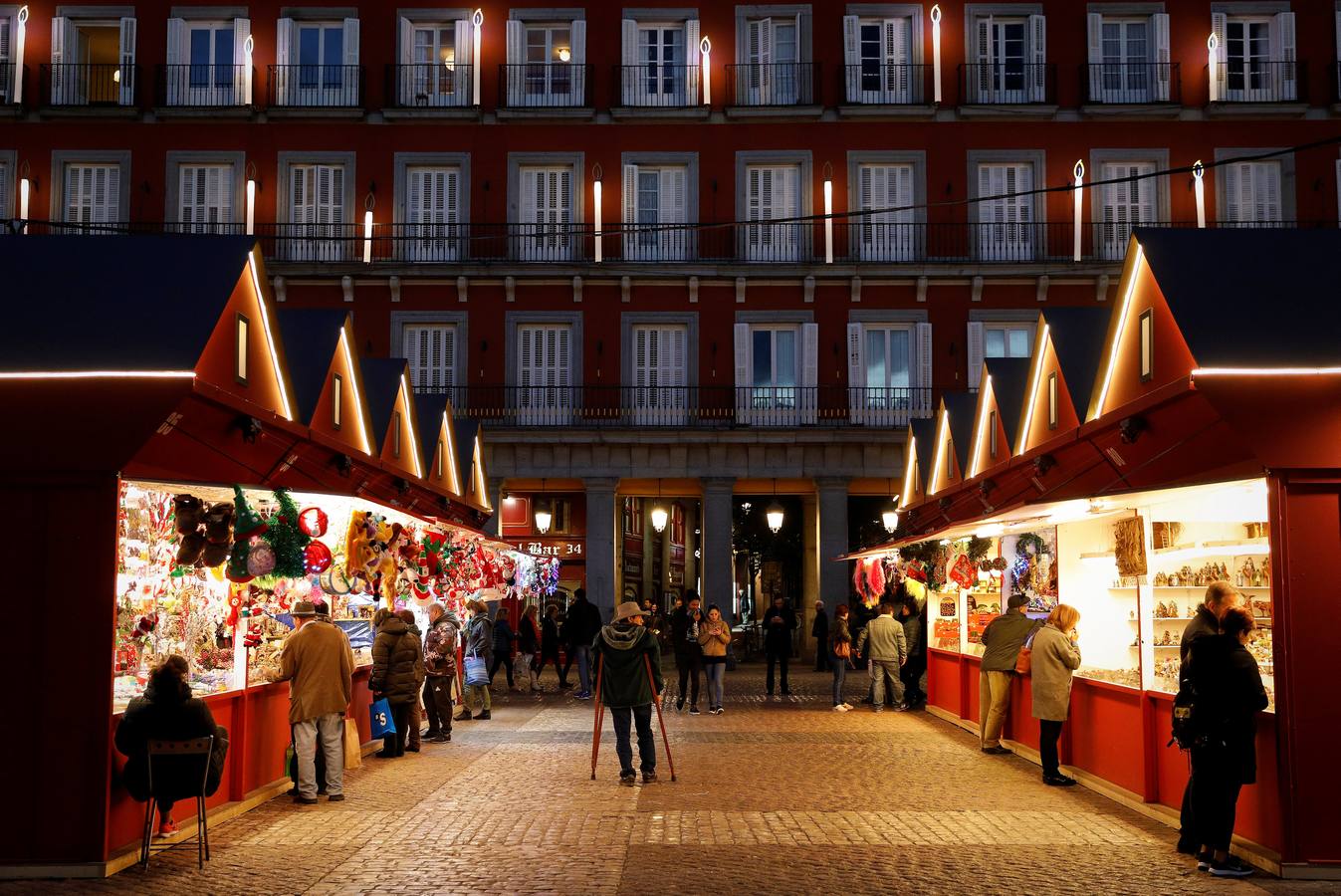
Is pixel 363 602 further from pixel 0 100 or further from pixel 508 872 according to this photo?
pixel 0 100

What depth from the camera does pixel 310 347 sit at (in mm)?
16812

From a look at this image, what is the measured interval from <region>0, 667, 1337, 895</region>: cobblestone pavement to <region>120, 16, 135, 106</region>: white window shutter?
24.2 metres

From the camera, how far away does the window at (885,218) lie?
35469 mm

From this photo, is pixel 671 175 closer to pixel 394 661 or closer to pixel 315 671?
pixel 394 661

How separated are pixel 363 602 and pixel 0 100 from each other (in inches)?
900

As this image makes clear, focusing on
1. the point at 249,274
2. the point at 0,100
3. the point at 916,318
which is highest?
the point at 0,100

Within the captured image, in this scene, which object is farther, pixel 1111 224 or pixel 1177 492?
pixel 1111 224

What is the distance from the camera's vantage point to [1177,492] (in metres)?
11.4

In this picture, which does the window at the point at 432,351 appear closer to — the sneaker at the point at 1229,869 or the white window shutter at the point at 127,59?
A: the white window shutter at the point at 127,59

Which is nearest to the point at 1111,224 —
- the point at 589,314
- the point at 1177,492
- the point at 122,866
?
the point at 589,314

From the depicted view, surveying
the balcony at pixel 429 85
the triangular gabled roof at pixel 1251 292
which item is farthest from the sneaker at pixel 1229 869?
the balcony at pixel 429 85

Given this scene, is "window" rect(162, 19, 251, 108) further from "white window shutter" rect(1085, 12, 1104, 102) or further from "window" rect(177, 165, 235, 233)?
"white window shutter" rect(1085, 12, 1104, 102)

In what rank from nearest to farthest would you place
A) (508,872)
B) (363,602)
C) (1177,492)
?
(508,872) → (1177,492) → (363,602)

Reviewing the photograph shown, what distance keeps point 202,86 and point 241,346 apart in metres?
25.4
